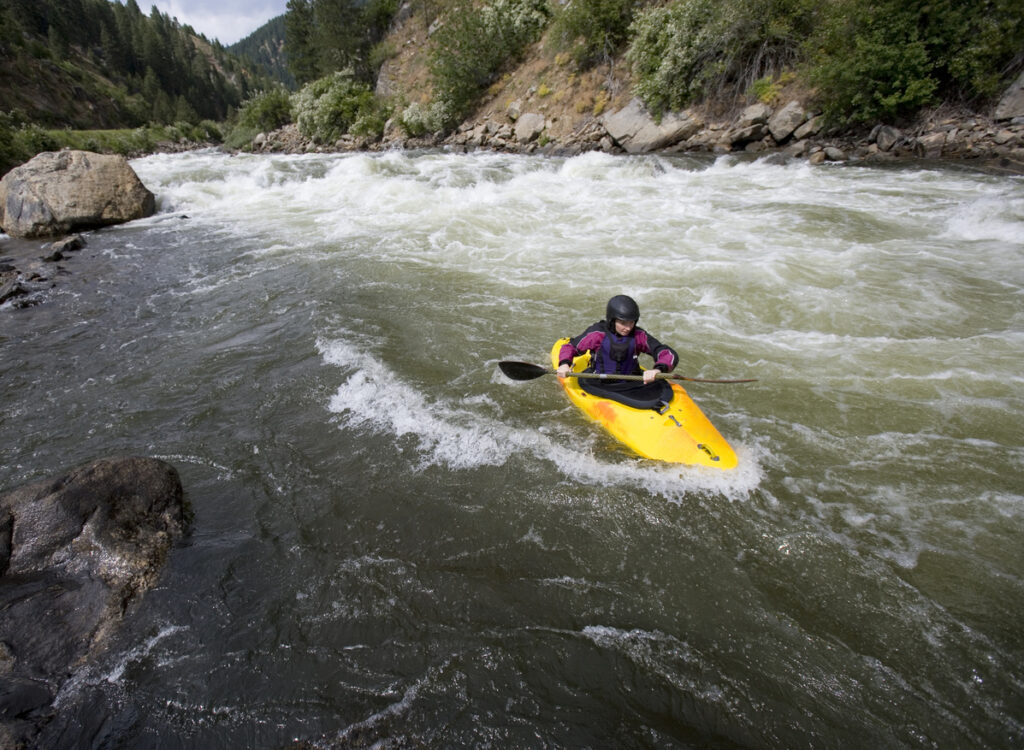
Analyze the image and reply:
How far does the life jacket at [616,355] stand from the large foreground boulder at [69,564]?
3.14 metres

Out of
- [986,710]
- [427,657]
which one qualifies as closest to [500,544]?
[427,657]

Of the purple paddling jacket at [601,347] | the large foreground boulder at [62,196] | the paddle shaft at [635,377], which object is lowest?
the paddle shaft at [635,377]

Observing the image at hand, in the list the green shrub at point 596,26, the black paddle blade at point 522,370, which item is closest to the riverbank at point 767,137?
the green shrub at point 596,26

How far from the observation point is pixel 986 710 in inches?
78.2

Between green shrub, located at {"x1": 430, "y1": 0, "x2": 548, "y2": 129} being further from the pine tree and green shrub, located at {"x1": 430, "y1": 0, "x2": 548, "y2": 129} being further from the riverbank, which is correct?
the pine tree

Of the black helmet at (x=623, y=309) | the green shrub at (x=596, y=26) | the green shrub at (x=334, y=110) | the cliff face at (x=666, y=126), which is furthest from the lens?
the green shrub at (x=334, y=110)

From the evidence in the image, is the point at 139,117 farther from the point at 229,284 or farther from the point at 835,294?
the point at 835,294

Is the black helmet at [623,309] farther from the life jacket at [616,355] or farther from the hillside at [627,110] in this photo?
the hillside at [627,110]

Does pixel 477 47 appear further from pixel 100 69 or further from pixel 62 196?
pixel 100 69

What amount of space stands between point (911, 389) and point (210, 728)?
5156mm

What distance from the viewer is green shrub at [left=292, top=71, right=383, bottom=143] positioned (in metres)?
25.6

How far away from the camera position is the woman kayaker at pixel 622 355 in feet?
12.0

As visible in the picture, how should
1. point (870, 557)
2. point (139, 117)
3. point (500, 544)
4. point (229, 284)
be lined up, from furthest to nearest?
1. point (139, 117)
2. point (229, 284)
3. point (500, 544)
4. point (870, 557)

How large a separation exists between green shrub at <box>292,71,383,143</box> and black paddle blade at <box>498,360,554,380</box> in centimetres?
2542
